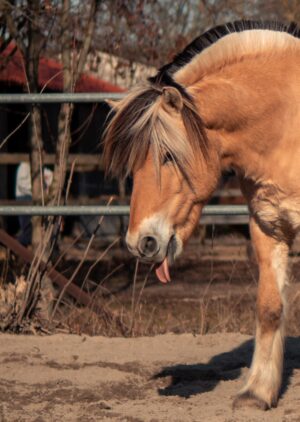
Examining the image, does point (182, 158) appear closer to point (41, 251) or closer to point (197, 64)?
point (197, 64)

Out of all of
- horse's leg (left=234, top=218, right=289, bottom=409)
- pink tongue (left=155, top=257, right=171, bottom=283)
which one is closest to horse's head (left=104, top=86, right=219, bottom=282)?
pink tongue (left=155, top=257, right=171, bottom=283)

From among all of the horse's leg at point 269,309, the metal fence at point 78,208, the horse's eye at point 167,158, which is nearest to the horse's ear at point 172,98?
the horse's eye at point 167,158

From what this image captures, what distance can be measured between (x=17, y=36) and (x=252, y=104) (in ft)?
14.7

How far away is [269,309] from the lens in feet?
15.8

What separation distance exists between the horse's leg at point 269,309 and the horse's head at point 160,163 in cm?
65

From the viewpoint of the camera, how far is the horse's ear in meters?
4.11

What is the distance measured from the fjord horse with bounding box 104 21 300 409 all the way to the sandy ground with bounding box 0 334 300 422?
265mm

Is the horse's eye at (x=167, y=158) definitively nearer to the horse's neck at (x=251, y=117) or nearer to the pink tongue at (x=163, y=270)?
the horse's neck at (x=251, y=117)

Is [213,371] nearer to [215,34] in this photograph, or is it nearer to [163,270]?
[163,270]

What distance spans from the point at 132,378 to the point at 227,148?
144 centimetres

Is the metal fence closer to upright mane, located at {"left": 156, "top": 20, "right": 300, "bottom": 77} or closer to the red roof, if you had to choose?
upright mane, located at {"left": 156, "top": 20, "right": 300, "bottom": 77}

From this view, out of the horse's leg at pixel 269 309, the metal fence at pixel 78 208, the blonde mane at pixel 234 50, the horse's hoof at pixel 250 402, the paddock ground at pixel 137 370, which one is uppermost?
the blonde mane at pixel 234 50

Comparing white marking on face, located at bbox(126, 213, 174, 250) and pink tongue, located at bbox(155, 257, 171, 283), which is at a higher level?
white marking on face, located at bbox(126, 213, 174, 250)

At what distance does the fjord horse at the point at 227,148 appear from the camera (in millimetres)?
4141
